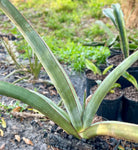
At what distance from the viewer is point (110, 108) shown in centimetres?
176

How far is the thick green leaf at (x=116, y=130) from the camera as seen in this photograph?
0.85 m

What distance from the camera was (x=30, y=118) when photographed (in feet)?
4.83

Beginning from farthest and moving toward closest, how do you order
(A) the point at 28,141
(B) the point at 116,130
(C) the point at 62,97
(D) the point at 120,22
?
(D) the point at 120,22
(A) the point at 28,141
(C) the point at 62,97
(B) the point at 116,130

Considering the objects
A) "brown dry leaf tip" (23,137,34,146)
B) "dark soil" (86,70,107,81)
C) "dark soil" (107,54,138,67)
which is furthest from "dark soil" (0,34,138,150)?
"dark soil" (107,54,138,67)

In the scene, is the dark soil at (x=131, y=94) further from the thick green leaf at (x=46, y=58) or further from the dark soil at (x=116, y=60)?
the thick green leaf at (x=46, y=58)

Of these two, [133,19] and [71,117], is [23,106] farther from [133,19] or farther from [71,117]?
[133,19]

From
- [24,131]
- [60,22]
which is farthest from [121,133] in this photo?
[60,22]

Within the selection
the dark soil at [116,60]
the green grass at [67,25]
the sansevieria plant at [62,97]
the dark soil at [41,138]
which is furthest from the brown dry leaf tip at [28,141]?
the green grass at [67,25]

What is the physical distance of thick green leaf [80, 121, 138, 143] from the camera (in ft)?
2.79

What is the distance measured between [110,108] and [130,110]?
18 cm

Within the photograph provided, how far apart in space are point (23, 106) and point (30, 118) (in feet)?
0.51

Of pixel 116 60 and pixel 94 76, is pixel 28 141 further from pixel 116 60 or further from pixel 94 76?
pixel 116 60

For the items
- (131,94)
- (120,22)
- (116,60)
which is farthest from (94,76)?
(120,22)

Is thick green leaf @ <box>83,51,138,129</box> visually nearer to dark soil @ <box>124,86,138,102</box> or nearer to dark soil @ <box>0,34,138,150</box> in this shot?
dark soil @ <box>0,34,138,150</box>
